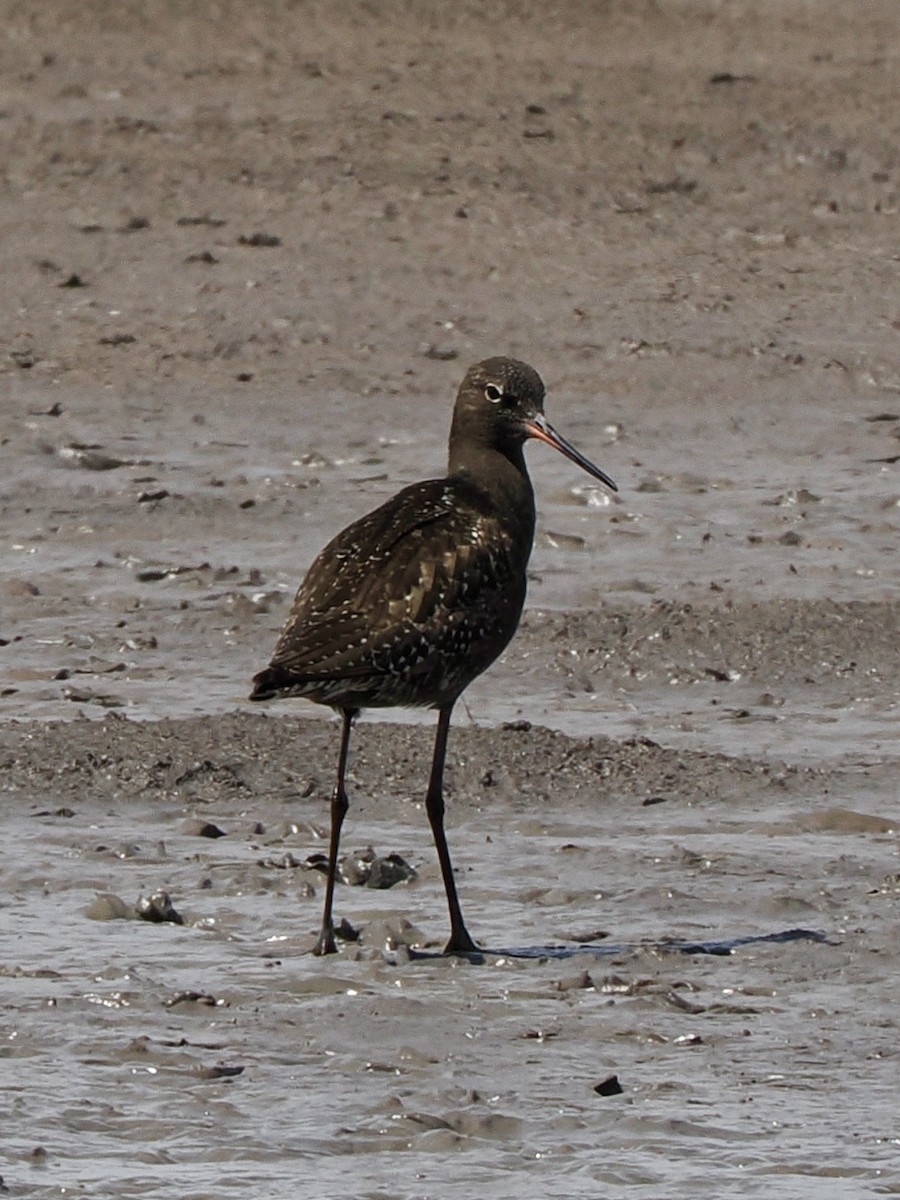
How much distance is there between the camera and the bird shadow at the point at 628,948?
24.6 ft

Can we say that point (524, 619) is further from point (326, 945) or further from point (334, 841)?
point (326, 945)

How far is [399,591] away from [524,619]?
326 centimetres

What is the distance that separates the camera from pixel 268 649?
10.5m

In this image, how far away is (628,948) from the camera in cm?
755

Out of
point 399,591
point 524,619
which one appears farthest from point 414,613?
point 524,619

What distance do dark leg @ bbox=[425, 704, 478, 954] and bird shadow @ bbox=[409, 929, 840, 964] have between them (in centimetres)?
3

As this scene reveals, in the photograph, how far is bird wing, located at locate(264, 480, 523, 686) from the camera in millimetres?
7398

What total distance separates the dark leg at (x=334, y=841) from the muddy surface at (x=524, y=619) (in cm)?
8

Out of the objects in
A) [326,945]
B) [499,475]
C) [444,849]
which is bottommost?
[326,945]

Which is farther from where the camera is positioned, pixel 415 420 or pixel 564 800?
pixel 415 420

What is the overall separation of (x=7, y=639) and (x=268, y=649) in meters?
0.92

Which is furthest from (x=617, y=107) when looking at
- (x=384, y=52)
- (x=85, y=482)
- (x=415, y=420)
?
(x=85, y=482)

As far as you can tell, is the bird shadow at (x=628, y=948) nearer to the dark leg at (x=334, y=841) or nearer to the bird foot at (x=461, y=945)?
the bird foot at (x=461, y=945)

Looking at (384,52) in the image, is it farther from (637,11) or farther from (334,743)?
(334,743)
